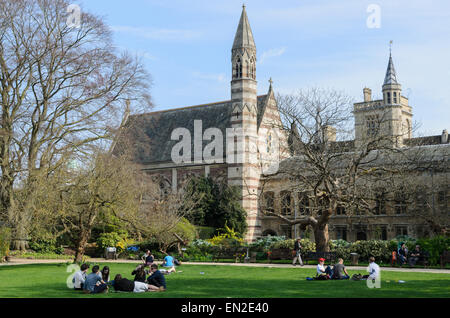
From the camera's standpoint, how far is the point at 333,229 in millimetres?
43062

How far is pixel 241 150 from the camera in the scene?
1740 inches

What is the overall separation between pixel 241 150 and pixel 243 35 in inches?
414

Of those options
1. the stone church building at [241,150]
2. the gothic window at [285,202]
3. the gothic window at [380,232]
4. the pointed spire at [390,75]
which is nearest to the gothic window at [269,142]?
the stone church building at [241,150]

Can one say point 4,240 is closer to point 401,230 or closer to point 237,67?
point 237,67

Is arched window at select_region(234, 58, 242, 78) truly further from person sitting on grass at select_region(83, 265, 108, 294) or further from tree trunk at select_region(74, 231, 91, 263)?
person sitting on grass at select_region(83, 265, 108, 294)

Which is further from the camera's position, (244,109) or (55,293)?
(244,109)

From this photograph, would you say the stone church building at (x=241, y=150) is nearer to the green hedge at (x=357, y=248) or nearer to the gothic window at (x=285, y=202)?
the gothic window at (x=285, y=202)

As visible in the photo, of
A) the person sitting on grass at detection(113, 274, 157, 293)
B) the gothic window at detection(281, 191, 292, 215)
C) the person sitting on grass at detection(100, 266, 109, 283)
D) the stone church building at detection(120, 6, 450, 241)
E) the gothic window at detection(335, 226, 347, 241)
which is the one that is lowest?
the person sitting on grass at detection(113, 274, 157, 293)

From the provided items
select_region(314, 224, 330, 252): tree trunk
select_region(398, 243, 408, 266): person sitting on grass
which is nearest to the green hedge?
select_region(314, 224, 330, 252): tree trunk

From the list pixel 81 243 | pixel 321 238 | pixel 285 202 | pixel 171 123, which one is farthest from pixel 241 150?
pixel 81 243

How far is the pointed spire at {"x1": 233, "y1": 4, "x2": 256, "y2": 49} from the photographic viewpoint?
45.7 metres
